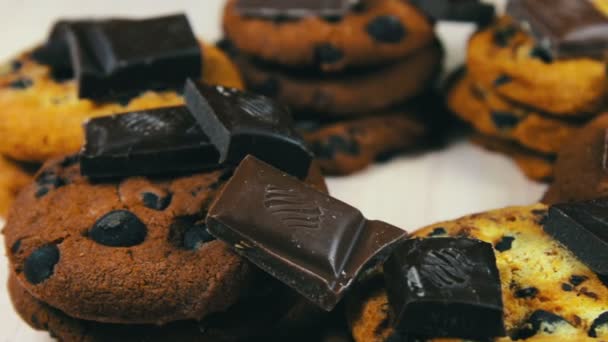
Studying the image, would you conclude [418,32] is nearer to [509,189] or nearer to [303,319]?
[509,189]

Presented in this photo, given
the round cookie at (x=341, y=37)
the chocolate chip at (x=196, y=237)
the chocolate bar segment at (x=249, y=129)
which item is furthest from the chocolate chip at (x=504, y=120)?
the chocolate chip at (x=196, y=237)

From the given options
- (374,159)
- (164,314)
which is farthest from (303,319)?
(374,159)

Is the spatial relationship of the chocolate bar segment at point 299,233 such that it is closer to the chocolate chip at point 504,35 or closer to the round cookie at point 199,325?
the round cookie at point 199,325

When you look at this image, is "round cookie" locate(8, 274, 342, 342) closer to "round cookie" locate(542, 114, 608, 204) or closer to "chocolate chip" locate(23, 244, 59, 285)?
"chocolate chip" locate(23, 244, 59, 285)

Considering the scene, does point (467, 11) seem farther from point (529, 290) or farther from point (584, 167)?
point (529, 290)

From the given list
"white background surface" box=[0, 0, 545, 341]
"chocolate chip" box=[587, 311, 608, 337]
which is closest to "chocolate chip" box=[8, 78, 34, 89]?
"white background surface" box=[0, 0, 545, 341]
